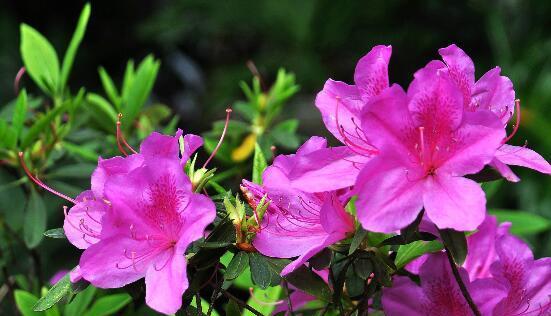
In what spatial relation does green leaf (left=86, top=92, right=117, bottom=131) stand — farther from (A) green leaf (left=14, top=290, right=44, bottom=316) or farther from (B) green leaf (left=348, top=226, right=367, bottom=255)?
(B) green leaf (left=348, top=226, right=367, bottom=255)

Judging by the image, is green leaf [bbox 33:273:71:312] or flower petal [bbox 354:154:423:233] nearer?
flower petal [bbox 354:154:423:233]

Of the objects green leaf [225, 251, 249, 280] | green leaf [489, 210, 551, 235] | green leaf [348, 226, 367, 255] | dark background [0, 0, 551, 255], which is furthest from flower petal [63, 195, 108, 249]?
dark background [0, 0, 551, 255]

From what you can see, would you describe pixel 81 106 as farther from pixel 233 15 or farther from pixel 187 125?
pixel 233 15

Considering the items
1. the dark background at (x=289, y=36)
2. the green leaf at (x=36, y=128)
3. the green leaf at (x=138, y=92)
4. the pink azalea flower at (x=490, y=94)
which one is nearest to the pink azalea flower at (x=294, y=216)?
the pink azalea flower at (x=490, y=94)

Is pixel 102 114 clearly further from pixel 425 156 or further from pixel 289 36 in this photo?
pixel 289 36

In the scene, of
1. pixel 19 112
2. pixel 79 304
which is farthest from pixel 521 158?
pixel 19 112

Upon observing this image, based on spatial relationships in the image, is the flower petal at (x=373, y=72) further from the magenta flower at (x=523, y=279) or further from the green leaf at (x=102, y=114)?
the green leaf at (x=102, y=114)
